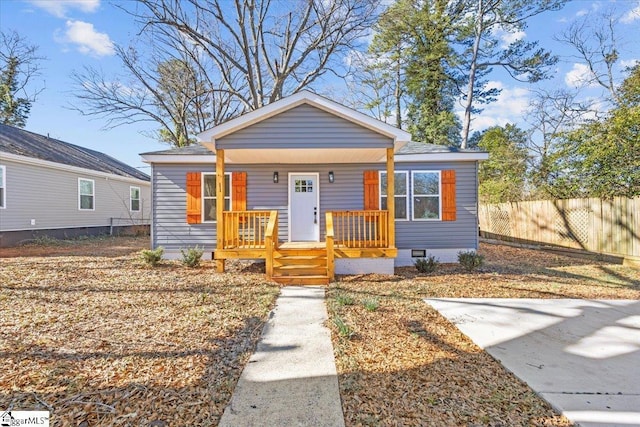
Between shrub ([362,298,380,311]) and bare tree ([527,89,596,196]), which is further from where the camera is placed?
bare tree ([527,89,596,196])

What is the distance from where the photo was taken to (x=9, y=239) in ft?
35.0

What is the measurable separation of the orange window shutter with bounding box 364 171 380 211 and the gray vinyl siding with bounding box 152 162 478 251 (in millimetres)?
157

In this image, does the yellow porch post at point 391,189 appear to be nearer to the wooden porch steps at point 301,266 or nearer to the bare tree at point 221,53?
the wooden porch steps at point 301,266

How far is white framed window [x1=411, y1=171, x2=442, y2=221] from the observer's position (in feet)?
28.2

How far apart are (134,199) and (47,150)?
468cm

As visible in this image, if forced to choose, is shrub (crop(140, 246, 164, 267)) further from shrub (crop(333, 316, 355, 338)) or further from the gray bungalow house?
shrub (crop(333, 316, 355, 338))

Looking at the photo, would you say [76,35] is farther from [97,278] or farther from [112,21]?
[97,278]

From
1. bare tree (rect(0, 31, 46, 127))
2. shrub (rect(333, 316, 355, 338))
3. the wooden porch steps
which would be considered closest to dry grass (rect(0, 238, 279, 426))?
A: the wooden porch steps

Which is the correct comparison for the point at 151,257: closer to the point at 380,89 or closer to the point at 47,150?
the point at 47,150

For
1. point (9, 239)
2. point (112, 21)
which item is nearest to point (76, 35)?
point (112, 21)

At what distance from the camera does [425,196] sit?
28.3 ft

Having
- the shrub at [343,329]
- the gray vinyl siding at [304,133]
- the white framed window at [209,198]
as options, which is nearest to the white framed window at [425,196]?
the gray vinyl siding at [304,133]

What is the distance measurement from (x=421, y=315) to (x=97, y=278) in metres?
6.35

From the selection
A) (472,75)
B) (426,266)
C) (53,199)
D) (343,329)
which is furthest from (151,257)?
(472,75)
